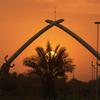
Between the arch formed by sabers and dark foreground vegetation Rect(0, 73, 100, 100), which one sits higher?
the arch formed by sabers

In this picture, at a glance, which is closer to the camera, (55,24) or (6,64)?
(6,64)

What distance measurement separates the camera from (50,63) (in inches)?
2350

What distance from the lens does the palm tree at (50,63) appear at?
A: 59531 millimetres

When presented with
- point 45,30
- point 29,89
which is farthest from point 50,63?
point 29,89

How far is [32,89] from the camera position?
328 feet

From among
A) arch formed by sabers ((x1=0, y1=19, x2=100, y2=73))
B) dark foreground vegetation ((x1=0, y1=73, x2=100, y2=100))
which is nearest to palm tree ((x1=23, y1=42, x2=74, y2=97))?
arch formed by sabers ((x1=0, y1=19, x2=100, y2=73))

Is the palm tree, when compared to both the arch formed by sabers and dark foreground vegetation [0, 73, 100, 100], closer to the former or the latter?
the arch formed by sabers

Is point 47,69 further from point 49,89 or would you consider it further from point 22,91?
point 22,91

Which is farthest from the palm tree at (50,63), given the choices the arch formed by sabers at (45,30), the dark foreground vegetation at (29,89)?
the dark foreground vegetation at (29,89)

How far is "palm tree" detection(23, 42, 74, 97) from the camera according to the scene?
195 feet

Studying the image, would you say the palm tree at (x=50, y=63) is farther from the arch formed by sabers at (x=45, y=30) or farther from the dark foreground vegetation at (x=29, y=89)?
the dark foreground vegetation at (x=29, y=89)

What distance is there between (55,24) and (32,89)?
30.3 metres

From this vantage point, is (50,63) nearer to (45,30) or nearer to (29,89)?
(45,30)

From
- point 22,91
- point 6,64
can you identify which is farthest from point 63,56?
point 22,91
